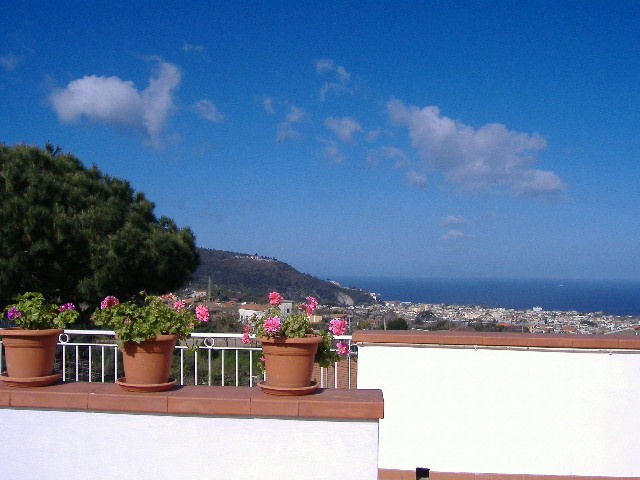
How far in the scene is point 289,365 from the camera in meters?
2.48

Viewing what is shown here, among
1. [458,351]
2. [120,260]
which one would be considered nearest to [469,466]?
[458,351]

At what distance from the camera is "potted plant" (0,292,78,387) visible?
266cm

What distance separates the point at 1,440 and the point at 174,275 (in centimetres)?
782

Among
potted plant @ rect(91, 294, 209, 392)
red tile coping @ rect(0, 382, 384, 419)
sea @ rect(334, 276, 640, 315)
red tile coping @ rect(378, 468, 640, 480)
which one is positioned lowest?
sea @ rect(334, 276, 640, 315)

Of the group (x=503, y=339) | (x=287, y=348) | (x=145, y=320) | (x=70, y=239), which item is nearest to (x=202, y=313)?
(x=145, y=320)

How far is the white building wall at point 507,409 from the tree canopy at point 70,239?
6.47m

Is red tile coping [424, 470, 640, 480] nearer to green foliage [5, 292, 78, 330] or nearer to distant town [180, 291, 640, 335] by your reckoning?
distant town [180, 291, 640, 335]

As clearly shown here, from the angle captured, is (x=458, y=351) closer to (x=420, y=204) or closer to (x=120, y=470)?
(x=120, y=470)

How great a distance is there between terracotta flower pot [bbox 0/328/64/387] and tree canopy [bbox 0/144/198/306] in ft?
21.5

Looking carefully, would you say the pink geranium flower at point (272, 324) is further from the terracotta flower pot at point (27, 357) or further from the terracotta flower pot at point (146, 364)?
the terracotta flower pot at point (27, 357)

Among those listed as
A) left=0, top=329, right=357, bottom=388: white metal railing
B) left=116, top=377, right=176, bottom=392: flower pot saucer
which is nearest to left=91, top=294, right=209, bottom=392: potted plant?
left=116, top=377, right=176, bottom=392: flower pot saucer

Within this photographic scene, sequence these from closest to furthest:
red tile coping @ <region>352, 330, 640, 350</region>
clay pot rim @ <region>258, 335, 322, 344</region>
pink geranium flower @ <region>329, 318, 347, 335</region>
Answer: clay pot rim @ <region>258, 335, 322, 344</region>, pink geranium flower @ <region>329, 318, 347, 335</region>, red tile coping @ <region>352, 330, 640, 350</region>

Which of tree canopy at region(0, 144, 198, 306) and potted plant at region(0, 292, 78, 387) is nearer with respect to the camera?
potted plant at region(0, 292, 78, 387)

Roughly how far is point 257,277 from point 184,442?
12.3 m
